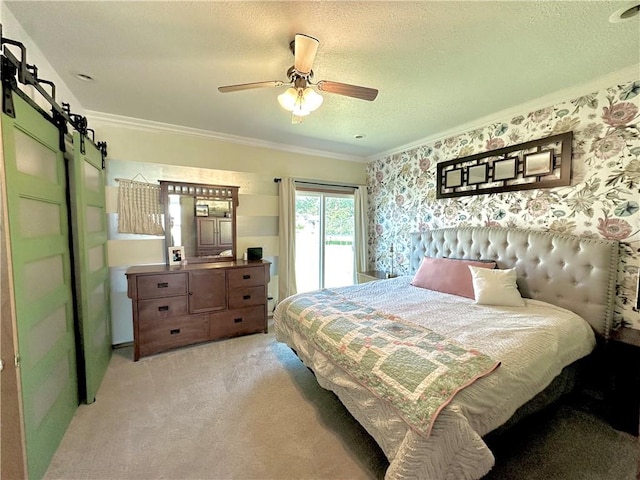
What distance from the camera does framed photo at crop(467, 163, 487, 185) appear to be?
294 centimetres

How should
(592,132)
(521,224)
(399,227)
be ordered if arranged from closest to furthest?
(592,132) < (521,224) < (399,227)

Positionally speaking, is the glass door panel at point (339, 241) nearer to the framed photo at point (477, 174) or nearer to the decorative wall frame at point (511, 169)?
the decorative wall frame at point (511, 169)

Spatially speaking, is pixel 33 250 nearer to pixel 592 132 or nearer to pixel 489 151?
pixel 489 151

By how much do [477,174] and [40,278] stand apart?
3863mm

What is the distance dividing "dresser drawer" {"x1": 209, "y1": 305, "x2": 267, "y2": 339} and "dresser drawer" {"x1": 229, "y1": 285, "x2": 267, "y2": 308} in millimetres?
64

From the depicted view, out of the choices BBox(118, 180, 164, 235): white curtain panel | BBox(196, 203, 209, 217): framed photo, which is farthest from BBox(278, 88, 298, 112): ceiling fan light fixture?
BBox(118, 180, 164, 235): white curtain panel

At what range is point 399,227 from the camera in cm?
403

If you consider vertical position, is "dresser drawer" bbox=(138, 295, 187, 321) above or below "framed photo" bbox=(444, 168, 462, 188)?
below

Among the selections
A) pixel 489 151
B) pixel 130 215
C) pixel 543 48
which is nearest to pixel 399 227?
pixel 489 151

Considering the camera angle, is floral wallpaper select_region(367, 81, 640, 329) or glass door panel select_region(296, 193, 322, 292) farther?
glass door panel select_region(296, 193, 322, 292)

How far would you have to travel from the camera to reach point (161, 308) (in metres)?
2.77

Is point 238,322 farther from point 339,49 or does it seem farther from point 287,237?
point 339,49

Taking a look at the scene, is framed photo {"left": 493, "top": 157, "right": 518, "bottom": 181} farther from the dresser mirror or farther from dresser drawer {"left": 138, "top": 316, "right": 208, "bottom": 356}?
dresser drawer {"left": 138, "top": 316, "right": 208, "bottom": 356}

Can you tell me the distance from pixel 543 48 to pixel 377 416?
249 cm
